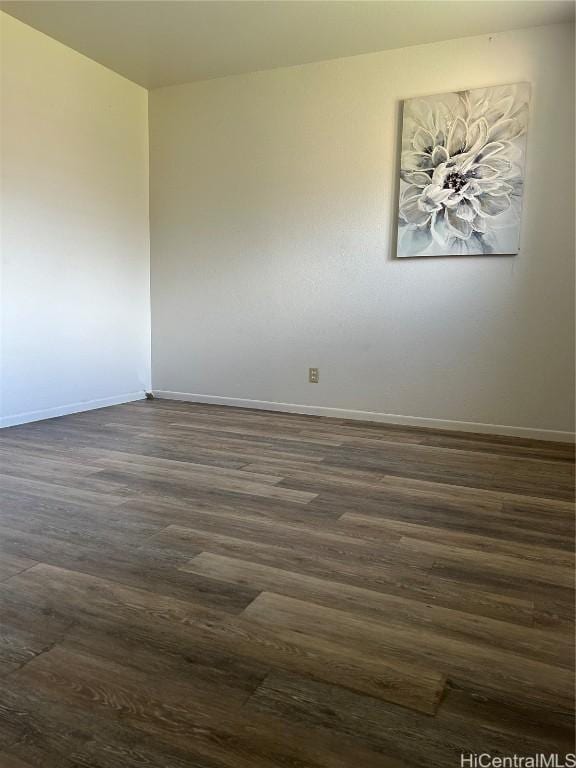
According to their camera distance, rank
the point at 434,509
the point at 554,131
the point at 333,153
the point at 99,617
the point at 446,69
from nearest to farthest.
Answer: the point at 99,617 < the point at 434,509 < the point at 554,131 < the point at 446,69 < the point at 333,153

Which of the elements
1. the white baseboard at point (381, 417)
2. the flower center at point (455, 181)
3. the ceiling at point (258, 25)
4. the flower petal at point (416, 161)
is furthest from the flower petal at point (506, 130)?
the white baseboard at point (381, 417)

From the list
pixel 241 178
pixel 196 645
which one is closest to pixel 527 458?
pixel 196 645

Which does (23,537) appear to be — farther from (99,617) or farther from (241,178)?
(241,178)

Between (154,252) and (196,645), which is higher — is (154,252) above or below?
above

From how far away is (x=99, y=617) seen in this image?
141 cm

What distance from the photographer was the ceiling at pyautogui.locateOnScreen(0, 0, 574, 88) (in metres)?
3.24

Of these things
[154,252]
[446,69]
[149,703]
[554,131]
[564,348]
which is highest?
[446,69]

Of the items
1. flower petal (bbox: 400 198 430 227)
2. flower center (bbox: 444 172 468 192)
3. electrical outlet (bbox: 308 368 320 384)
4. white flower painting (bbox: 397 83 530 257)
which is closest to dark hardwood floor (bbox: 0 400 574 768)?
electrical outlet (bbox: 308 368 320 384)

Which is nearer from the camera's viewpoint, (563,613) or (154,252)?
(563,613)

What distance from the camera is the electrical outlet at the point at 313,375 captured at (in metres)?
4.26

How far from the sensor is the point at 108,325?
176 inches

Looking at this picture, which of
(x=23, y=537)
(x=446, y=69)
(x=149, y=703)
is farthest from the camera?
(x=446, y=69)

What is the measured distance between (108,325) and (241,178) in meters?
1.54

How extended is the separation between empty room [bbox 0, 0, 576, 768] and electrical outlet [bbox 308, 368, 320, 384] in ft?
0.06
